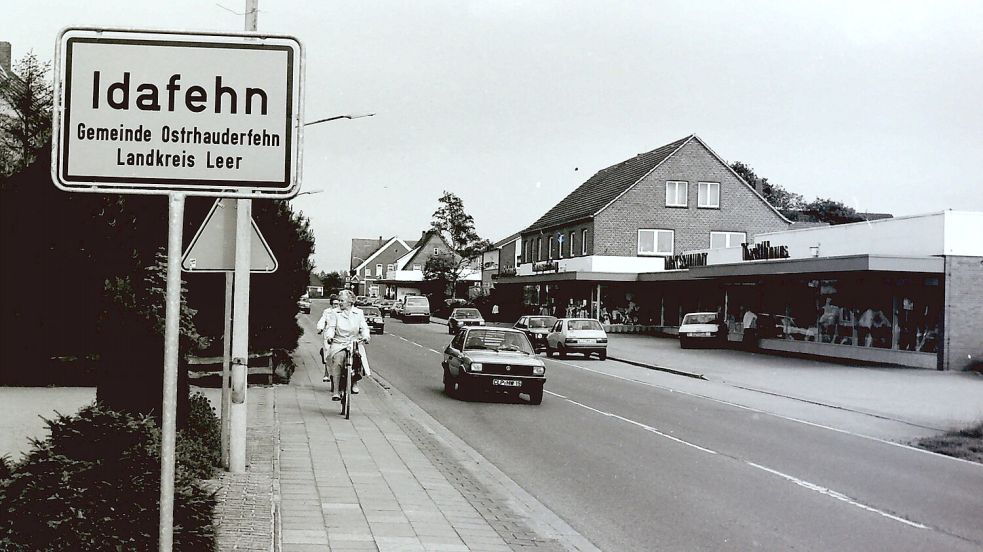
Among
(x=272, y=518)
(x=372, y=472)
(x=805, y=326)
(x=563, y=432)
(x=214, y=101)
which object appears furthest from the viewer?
(x=805, y=326)

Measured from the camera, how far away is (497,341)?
1897cm

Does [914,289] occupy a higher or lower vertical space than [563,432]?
higher

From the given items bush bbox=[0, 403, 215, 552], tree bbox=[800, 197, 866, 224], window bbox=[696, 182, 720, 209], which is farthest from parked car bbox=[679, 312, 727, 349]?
tree bbox=[800, 197, 866, 224]

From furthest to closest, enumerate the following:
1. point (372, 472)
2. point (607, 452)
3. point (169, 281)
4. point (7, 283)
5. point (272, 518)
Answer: point (7, 283)
point (607, 452)
point (372, 472)
point (272, 518)
point (169, 281)

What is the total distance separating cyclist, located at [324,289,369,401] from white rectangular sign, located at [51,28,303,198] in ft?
37.2

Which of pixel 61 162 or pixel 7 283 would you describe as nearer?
pixel 61 162

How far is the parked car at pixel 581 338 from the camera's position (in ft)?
108

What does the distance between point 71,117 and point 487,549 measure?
4427mm

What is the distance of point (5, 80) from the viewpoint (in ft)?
72.9

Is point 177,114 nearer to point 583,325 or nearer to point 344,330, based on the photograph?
point 344,330

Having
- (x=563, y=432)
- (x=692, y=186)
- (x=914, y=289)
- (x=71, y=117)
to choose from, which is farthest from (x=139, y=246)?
(x=692, y=186)

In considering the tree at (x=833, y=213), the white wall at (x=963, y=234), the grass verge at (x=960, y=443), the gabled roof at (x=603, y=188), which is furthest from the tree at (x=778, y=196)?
the grass verge at (x=960, y=443)

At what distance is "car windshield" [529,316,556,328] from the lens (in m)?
38.3

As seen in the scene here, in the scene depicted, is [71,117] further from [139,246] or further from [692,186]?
[692,186]
